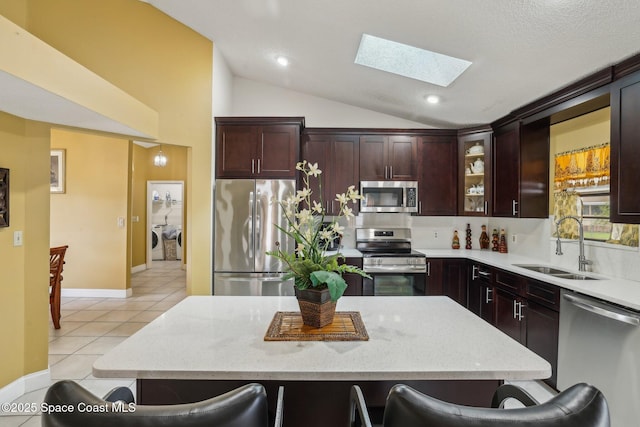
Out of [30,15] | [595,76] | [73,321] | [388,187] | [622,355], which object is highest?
[30,15]

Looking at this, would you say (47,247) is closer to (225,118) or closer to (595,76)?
(225,118)

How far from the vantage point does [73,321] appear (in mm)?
3971

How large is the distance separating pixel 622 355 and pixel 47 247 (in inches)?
163

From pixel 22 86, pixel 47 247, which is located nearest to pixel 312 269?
pixel 22 86

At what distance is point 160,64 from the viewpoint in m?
3.33

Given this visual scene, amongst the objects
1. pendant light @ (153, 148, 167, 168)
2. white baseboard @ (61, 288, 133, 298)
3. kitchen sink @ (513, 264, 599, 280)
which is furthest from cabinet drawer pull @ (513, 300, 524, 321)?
pendant light @ (153, 148, 167, 168)

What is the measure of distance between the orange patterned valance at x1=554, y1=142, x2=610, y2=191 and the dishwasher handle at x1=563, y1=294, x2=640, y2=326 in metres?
1.13

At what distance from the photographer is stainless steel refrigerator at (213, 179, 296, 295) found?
3.48 m

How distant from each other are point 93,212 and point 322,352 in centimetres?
535

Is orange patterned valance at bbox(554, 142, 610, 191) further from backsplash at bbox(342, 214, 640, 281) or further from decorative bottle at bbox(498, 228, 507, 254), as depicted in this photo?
decorative bottle at bbox(498, 228, 507, 254)

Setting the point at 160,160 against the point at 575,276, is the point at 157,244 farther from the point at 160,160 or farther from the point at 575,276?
the point at 575,276

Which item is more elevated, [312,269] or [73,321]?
[312,269]

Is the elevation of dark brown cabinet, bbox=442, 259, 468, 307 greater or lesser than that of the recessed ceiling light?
lesser

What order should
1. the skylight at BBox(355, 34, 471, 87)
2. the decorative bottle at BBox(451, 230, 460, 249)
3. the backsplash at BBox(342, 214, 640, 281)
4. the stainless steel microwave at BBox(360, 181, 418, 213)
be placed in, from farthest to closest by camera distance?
1. the decorative bottle at BBox(451, 230, 460, 249)
2. the stainless steel microwave at BBox(360, 181, 418, 213)
3. the skylight at BBox(355, 34, 471, 87)
4. the backsplash at BBox(342, 214, 640, 281)
